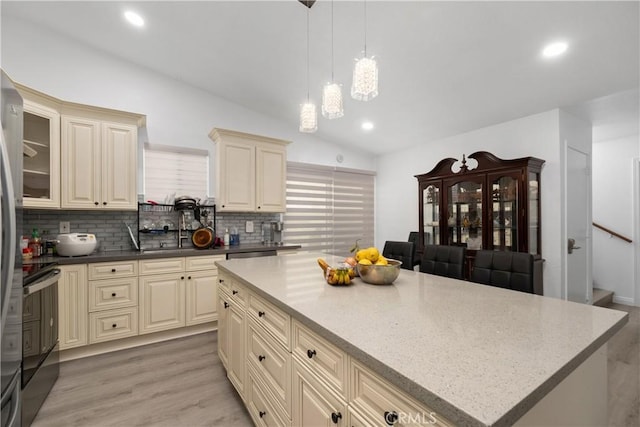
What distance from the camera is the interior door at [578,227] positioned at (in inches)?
128

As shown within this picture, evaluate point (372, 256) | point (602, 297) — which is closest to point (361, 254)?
point (372, 256)

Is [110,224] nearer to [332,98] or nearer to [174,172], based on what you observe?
[174,172]

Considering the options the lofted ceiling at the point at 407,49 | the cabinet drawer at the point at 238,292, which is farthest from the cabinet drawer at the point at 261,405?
the lofted ceiling at the point at 407,49

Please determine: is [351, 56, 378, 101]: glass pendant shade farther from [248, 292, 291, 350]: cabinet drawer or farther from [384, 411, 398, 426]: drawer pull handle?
[384, 411, 398, 426]: drawer pull handle

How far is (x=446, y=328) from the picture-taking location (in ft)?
3.01

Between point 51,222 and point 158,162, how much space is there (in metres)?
1.20

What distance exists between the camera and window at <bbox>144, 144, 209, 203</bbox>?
3.41 meters

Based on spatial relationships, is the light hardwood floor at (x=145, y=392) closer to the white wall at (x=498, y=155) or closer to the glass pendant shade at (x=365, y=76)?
the glass pendant shade at (x=365, y=76)

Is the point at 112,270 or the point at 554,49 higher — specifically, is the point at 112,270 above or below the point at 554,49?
below

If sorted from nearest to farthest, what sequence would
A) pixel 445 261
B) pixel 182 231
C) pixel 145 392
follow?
pixel 145 392 → pixel 445 261 → pixel 182 231

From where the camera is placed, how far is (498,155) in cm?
356

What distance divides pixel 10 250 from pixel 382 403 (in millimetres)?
1567

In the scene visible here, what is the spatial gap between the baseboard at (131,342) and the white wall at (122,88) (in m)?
1.77

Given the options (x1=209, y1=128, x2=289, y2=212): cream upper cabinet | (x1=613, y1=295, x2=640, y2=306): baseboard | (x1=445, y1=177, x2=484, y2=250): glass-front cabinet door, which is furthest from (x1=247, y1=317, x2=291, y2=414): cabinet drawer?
(x1=613, y1=295, x2=640, y2=306): baseboard
